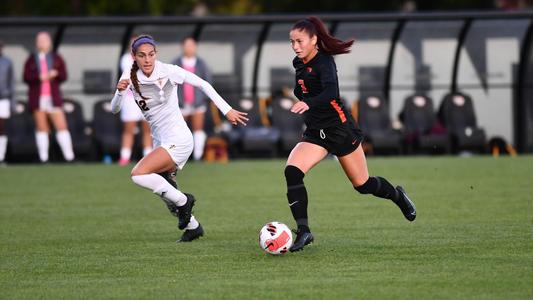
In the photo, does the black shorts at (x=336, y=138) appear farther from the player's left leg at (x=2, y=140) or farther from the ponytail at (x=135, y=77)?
the player's left leg at (x=2, y=140)

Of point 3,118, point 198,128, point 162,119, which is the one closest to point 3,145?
point 3,118

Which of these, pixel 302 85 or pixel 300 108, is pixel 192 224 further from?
pixel 300 108

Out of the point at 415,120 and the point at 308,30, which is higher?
the point at 308,30

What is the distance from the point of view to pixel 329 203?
14.7 metres

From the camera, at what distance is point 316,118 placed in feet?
33.0

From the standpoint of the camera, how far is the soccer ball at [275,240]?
9.63 meters

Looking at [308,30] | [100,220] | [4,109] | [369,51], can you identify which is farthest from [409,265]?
[369,51]

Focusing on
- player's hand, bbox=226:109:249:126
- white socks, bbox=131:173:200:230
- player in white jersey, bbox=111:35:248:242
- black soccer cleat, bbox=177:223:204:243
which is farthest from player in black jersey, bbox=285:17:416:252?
black soccer cleat, bbox=177:223:204:243

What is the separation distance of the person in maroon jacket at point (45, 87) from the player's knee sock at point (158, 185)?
Result: 11446 millimetres

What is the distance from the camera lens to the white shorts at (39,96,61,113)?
22141 millimetres

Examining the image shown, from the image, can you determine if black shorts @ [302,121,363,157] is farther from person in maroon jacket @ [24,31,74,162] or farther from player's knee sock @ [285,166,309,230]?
person in maroon jacket @ [24,31,74,162]

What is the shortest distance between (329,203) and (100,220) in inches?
119

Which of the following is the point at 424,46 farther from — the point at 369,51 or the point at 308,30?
the point at 308,30

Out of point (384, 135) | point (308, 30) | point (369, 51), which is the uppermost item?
point (308, 30)
